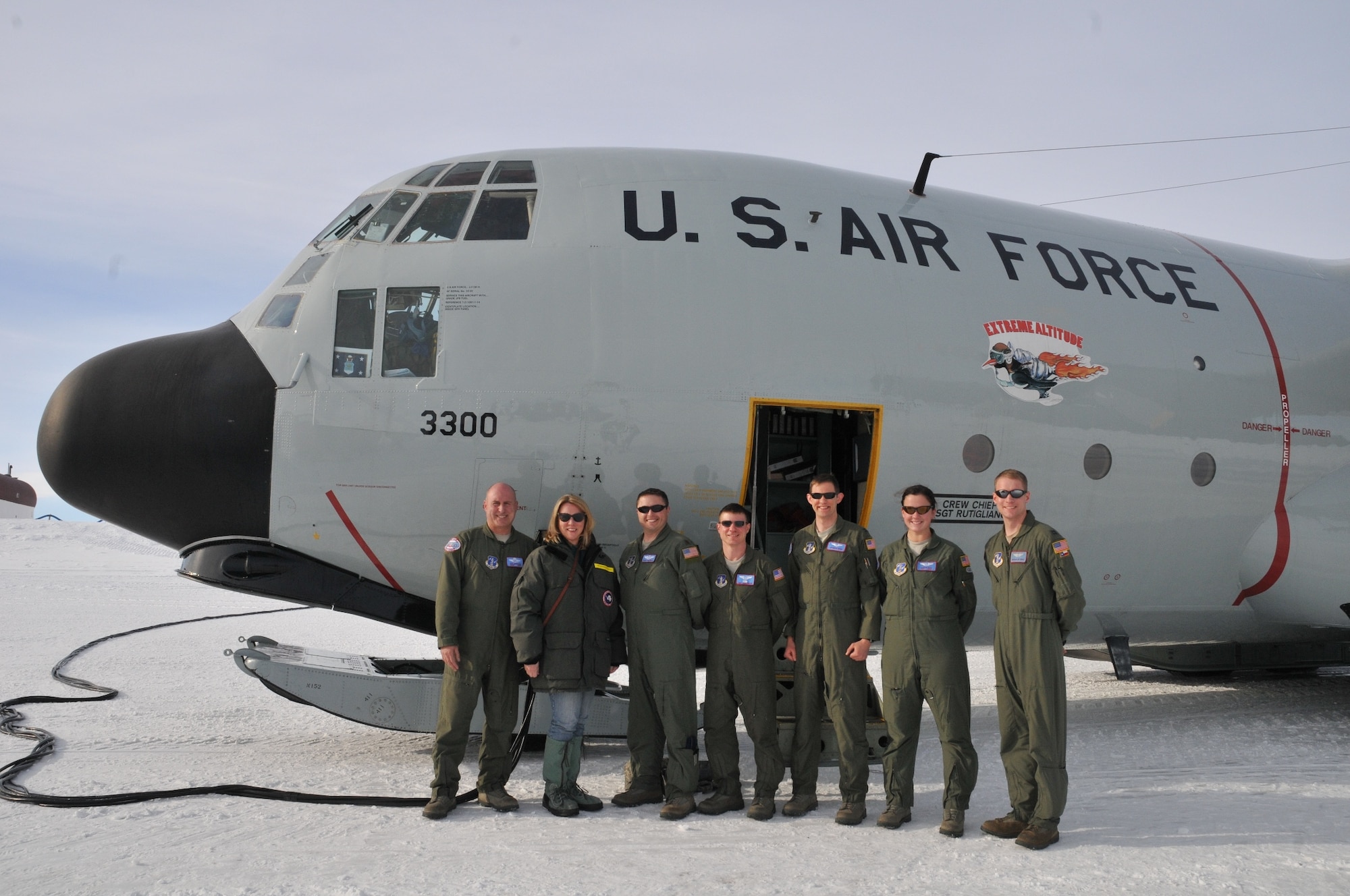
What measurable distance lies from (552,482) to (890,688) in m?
2.64

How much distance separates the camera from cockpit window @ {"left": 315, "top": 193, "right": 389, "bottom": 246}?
741 centimetres

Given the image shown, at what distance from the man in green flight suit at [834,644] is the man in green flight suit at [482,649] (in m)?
1.77

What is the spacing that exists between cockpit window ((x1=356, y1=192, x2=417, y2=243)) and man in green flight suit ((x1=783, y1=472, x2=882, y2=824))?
146 inches

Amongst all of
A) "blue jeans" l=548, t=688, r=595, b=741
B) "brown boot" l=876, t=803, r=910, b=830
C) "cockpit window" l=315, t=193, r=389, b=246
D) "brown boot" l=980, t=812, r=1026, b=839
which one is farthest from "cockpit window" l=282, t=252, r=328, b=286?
"brown boot" l=980, t=812, r=1026, b=839

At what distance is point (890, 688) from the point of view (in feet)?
18.7

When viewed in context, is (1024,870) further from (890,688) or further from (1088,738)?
(1088,738)

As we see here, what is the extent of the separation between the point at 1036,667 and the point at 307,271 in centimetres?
568

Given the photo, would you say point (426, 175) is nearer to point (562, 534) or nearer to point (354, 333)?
point (354, 333)

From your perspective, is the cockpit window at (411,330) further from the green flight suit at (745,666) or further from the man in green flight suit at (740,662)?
the green flight suit at (745,666)

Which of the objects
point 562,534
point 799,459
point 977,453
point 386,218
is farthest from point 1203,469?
point 386,218

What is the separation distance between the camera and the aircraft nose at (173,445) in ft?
22.0

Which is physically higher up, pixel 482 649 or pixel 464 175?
pixel 464 175

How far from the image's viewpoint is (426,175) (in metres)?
7.49

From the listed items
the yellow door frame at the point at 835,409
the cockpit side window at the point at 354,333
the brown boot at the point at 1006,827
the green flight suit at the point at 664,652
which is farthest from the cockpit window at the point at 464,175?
the brown boot at the point at 1006,827
